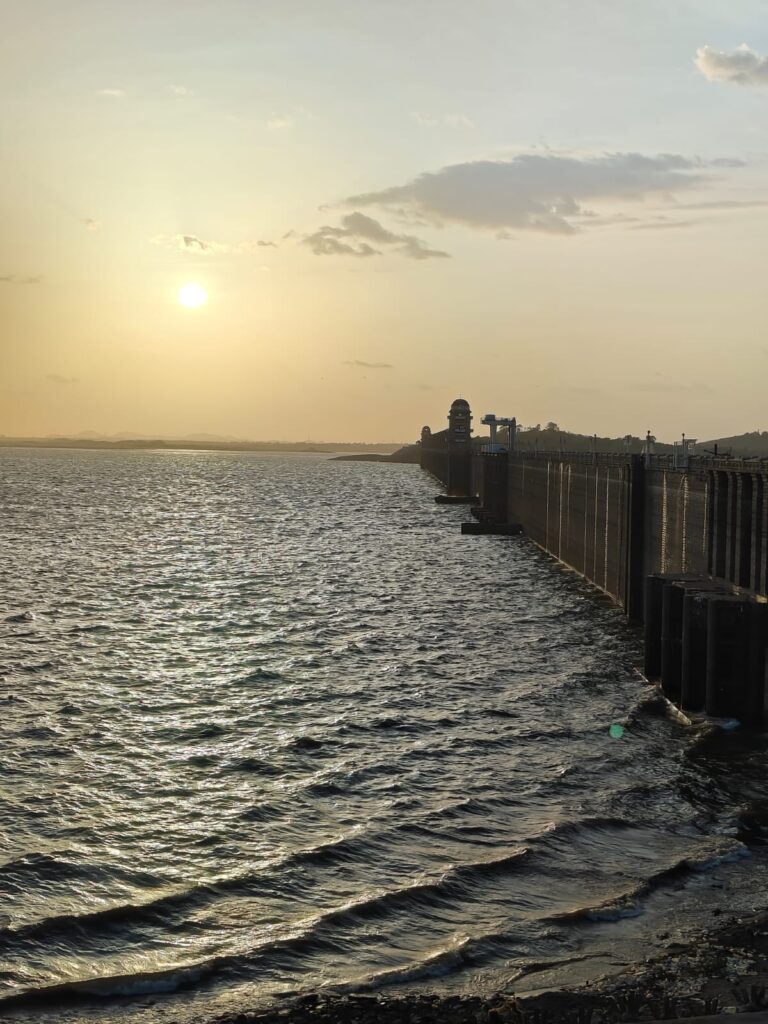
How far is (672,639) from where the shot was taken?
30469mm

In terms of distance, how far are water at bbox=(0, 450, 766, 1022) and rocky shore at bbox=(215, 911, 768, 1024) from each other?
68cm

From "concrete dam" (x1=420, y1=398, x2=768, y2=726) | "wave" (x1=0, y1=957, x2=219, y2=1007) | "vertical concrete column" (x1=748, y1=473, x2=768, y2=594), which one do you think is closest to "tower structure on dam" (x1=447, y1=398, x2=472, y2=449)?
"concrete dam" (x1=420, y1=398, x2=768, y2=726)

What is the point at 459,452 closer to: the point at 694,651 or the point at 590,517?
the point at 590,517

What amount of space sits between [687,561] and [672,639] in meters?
7.57

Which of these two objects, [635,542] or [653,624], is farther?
[635,542]

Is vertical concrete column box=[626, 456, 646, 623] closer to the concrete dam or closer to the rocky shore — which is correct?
the concrete dam

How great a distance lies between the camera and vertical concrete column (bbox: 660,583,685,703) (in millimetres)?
30250

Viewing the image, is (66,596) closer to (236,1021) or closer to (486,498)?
(236,1021)

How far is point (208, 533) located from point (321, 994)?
298 ft

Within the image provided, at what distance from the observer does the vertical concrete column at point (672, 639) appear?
30.2 meters

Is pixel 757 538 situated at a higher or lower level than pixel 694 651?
higher

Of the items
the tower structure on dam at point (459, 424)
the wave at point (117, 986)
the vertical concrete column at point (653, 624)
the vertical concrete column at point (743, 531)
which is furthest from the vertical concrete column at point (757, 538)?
the tower structure on dam at point (459, 424)

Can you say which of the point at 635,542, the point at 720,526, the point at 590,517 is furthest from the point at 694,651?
the point at 590,517

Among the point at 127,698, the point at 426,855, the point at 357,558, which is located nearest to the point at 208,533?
the point at 357,558
